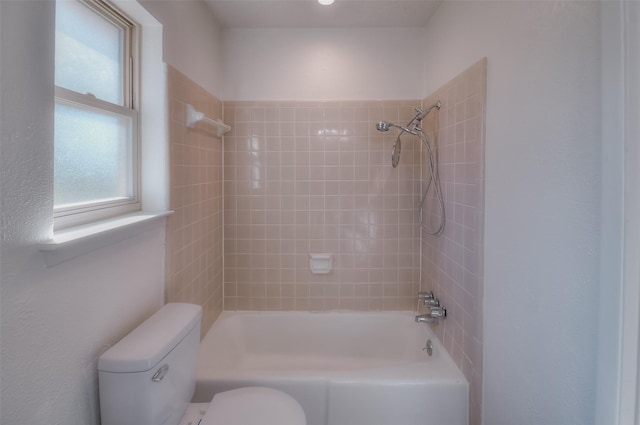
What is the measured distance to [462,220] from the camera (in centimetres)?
178

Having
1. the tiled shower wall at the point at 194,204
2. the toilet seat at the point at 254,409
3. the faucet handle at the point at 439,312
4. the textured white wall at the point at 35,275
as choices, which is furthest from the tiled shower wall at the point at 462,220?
the textured white wall at the point at 35,275

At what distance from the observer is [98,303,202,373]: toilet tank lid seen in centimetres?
103

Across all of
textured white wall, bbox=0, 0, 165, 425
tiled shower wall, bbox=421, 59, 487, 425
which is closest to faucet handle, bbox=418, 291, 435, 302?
tiled shower wall, bbox=421, 59, 487, 425

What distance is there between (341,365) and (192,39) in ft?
7.63

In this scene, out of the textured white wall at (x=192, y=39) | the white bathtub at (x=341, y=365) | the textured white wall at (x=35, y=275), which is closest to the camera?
the textured white wall at (x=35, y=275)

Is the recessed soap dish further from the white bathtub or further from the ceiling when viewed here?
the ceiling

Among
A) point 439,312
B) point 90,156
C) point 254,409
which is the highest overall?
point 90,156

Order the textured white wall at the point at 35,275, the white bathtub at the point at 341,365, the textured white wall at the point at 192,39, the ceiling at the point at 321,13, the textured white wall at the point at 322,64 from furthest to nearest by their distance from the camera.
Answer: the textured white wall at the point at 322,64 < the ceiling at the point at 321,13 < the white bathtub at the point at 341,365 < the textured white wall at the point at 192,39 < the textured white wall at the point at 35,275

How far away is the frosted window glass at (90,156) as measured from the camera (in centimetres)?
108

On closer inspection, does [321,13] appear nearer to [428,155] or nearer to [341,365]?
[428,155]

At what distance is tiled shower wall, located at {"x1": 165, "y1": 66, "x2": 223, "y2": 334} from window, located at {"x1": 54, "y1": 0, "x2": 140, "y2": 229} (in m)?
0.18

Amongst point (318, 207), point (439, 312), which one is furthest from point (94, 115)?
point (439, 312)

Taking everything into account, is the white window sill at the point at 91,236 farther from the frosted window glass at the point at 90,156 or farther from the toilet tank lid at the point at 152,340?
the toilet tank lid at the point at 152,340

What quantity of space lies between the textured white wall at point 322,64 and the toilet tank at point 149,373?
1807 mm
